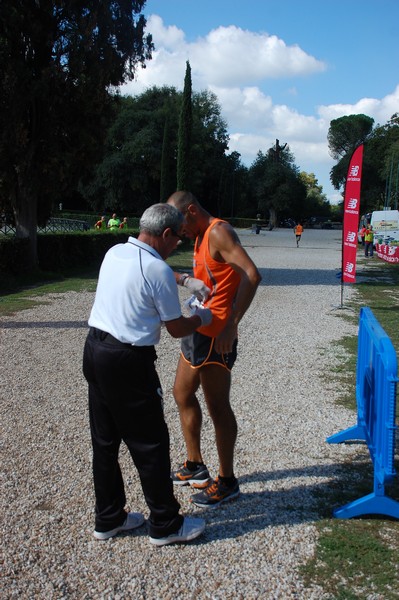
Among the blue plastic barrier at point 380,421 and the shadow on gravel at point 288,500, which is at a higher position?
the blue plastic barrier at point 380,421

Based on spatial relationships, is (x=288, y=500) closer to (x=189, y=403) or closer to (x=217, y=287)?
(x=189, y=403)

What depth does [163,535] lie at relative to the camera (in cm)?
307

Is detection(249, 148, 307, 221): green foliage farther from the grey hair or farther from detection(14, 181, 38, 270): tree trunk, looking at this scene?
the grey hair

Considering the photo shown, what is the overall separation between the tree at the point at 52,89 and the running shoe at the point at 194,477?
46.2ft

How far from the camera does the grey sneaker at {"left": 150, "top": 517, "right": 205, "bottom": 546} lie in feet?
10.1

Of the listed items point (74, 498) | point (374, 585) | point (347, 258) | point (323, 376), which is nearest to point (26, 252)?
point (347, 258)

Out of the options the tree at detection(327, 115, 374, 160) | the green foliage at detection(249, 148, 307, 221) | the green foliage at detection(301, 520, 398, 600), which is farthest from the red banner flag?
the tree at detection(327, 115, 374, 160)

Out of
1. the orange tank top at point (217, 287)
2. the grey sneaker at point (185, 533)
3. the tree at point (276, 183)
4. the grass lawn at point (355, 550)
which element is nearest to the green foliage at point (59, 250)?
the orange tank top at point (217, 287)

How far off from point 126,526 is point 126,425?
73 centimetres

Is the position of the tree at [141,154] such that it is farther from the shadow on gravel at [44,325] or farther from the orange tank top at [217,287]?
the orange tank top at [217,287]

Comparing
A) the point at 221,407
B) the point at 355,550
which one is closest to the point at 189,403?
the point at 221,407

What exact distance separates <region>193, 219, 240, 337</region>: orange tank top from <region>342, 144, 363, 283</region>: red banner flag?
8.76m

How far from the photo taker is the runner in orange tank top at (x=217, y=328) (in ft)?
10.8

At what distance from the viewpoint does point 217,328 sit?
3.42 m
